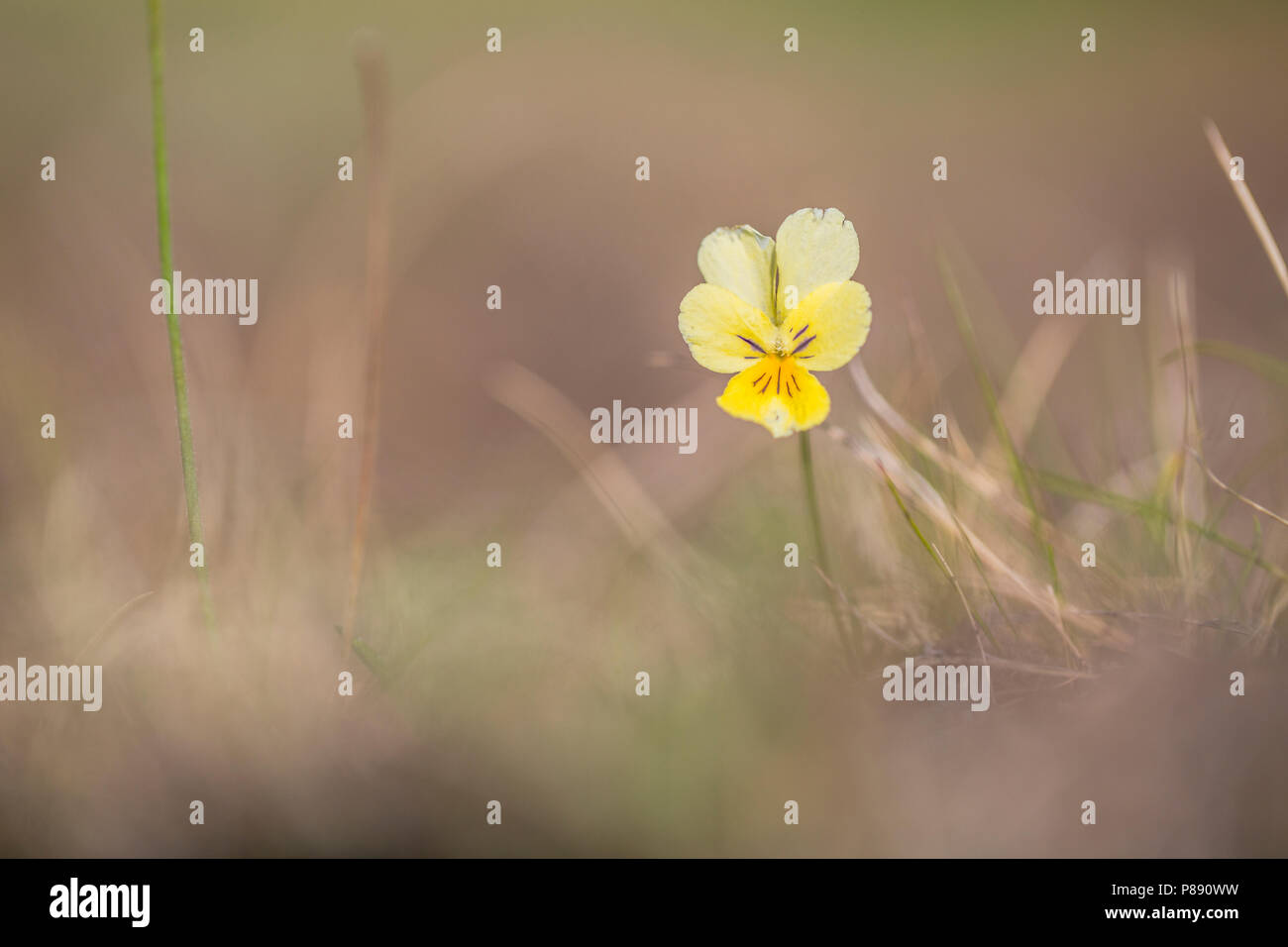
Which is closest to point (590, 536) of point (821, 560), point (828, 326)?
point (821, 560)

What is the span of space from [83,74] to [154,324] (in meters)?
2.03

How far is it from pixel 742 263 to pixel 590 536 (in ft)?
1.75

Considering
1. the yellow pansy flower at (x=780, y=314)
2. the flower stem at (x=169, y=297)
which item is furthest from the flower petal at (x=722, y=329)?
the flower stem at (x=169, y=297)

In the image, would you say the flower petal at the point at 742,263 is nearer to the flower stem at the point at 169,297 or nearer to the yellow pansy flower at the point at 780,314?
the yellow pansy flower at the point at 780,314

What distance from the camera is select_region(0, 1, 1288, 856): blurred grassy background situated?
2.71 ft

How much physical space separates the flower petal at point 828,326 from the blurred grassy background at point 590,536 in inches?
3.7

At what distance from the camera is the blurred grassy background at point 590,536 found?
0.83m

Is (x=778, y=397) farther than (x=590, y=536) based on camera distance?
No

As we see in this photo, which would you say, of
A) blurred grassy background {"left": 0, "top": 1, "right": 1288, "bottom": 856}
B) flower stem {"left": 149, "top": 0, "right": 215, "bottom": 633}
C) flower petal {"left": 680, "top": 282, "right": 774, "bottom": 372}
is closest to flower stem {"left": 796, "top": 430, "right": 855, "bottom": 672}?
blurred grassy background {"left": 0, "top": 1, "right": 1288, "bottom": 856}

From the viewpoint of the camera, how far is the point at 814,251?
93cm

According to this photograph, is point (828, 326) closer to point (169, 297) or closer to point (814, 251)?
point (814, 251)

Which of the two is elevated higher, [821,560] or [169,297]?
[169,297]
